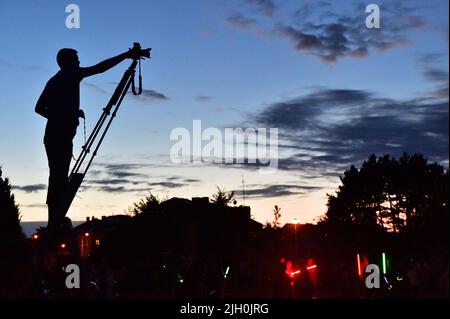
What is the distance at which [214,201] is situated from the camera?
41.8 metres

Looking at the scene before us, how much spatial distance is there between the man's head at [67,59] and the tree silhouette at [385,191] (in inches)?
3061

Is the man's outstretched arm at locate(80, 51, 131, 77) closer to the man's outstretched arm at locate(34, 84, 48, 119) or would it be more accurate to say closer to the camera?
the camera

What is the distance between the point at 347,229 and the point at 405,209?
648 inches

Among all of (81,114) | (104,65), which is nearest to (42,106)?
(81,114)

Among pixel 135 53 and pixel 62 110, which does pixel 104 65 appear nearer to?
pixel 135 53

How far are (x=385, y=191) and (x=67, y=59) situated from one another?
8901 centimetres

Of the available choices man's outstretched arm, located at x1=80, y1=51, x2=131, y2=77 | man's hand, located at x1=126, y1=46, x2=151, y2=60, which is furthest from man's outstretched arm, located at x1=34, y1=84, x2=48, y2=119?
man's hand, located at x1=126, y1=46, x2=151, y2=60

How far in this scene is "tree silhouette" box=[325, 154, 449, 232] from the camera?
8800cm

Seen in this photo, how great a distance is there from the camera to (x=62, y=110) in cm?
929

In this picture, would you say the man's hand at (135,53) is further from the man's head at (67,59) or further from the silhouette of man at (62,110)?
the man's head at (67,59)

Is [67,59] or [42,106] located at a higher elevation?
[67,59]

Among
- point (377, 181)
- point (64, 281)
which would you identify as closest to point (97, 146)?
point (64, 281)

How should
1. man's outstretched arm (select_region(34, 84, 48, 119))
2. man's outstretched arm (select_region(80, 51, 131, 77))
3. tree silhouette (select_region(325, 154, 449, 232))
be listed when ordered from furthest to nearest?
1. tree silhouette (select_region(325, 154, 449, 232))
2. man's outstretched arm (select_region(34, 84, 48, 119))
3. man's outstretched arm (select_region(80, 51, 131, 77))
